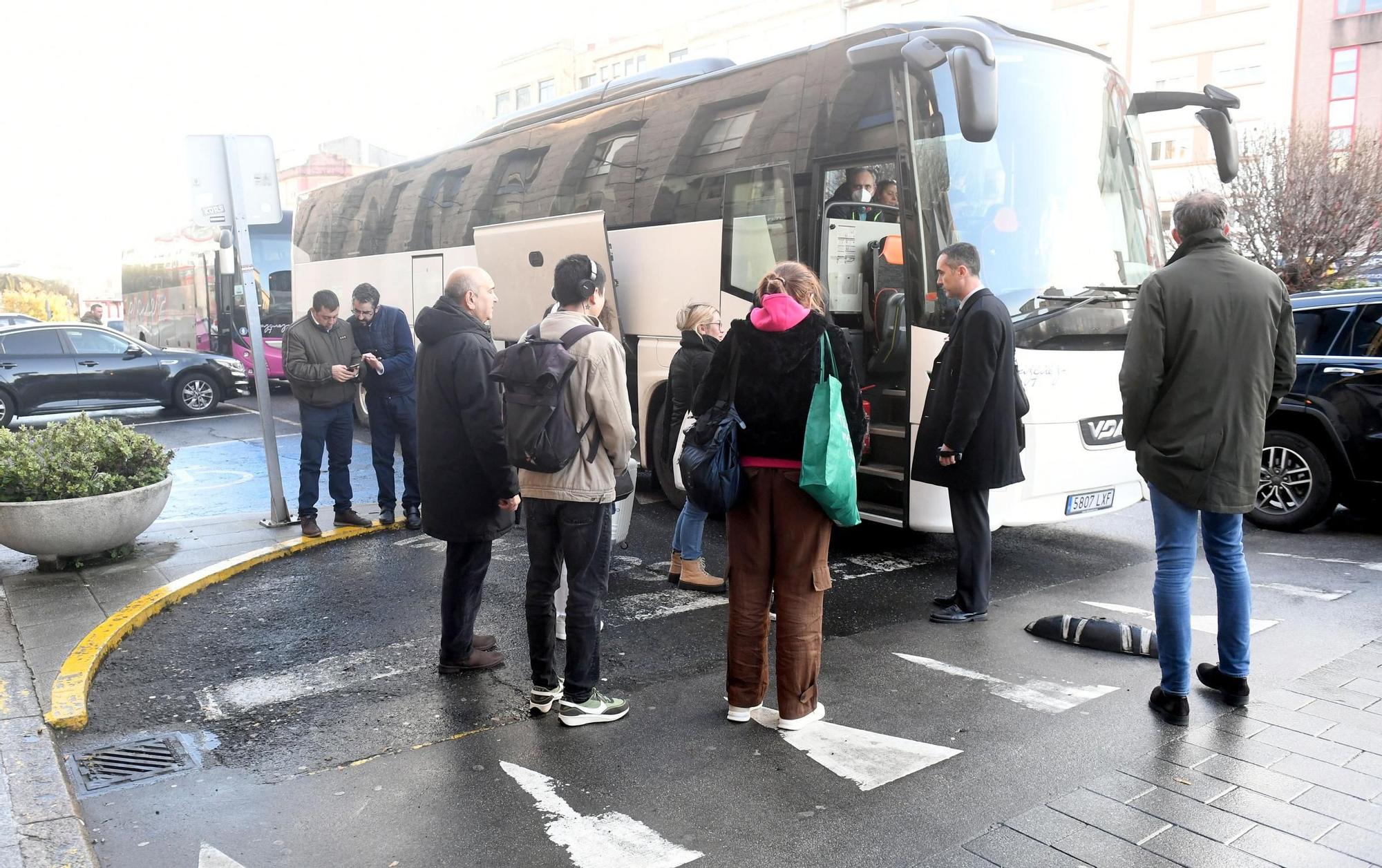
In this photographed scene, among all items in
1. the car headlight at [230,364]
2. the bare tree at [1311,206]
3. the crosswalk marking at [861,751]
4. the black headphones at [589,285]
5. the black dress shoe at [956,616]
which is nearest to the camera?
the crosswalk marking at [861,751]

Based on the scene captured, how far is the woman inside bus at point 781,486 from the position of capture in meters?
4.12

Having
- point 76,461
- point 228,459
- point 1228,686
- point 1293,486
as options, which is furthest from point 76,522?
point 1293,486

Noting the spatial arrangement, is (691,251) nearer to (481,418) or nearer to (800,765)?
(481,418)

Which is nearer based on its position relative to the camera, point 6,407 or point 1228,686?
point 1228,686

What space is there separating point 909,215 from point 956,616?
2499 mm

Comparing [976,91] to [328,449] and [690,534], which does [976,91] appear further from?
[328,449]

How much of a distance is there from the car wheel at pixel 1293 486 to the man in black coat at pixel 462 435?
A: 5.75m

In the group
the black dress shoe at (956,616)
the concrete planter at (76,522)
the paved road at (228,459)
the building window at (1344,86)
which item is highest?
the building window at (1344,86)

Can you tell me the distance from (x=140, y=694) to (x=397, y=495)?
16.6ft

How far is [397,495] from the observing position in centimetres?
985

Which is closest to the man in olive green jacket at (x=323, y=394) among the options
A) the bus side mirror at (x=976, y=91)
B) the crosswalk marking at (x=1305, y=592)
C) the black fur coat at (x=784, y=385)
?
the black fur coat at (x=784, y=385)

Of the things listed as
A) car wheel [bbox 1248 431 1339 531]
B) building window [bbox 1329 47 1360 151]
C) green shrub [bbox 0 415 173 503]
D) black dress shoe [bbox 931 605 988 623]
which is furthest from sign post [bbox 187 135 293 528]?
building window [bbox 1329 47 1360 151]

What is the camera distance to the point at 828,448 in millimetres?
4031

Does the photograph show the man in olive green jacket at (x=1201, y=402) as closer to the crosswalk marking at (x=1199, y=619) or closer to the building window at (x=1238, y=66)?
the crosswalk marking at (x=1199, y=619)
